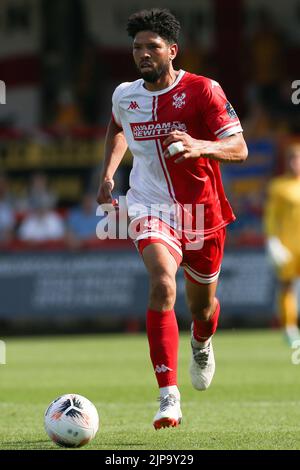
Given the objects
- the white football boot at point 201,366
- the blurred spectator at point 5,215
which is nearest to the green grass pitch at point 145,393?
the white football boot at point 201,366

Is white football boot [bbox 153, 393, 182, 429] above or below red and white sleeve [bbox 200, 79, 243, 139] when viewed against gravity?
below

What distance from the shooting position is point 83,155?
2203 centimetres

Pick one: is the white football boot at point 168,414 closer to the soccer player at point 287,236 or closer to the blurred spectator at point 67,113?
the soccer player at point 287,236

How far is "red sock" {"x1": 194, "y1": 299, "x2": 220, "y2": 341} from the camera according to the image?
29.1ft

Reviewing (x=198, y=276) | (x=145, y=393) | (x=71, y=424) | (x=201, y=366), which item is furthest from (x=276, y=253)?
(x=71, y=424)

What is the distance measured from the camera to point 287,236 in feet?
51.5

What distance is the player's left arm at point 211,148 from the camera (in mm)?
7309

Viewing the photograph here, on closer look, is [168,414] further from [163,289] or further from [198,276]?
[198,276]

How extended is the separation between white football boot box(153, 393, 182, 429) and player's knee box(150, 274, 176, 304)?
0.59 m

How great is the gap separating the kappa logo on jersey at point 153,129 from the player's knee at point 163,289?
106 centimetres

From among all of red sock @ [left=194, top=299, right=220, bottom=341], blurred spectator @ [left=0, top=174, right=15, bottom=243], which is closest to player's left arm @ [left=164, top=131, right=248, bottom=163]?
red sock @ [left=194, top=299, right=220, bottom=341]

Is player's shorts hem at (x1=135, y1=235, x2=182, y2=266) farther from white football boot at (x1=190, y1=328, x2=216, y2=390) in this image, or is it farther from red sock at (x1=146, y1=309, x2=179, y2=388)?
white football boot at (x1=190, y1=328, x2=216, y2=390)
